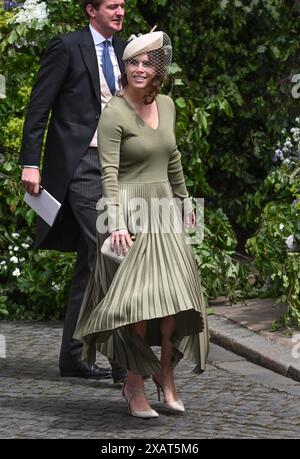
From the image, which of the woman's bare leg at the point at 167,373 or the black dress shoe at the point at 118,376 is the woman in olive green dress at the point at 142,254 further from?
the black dress shoe at the point at 118,376

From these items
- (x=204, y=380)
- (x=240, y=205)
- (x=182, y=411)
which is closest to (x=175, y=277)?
(x=182, y=411)

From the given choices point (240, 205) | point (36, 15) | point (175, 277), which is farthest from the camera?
point (240, 205)

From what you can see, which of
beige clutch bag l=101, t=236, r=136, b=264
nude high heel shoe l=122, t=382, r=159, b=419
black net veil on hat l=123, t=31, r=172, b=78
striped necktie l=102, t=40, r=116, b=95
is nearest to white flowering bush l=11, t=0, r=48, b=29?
striped necktie l=102, t=40, r=116, b=95

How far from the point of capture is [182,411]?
6484 millimetres

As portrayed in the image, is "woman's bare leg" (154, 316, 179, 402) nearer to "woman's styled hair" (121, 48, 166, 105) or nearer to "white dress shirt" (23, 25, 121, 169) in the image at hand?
"woman's styled hair" (121, 48, 166, 105)

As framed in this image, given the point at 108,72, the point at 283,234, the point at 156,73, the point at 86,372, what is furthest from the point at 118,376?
the point at 283,234

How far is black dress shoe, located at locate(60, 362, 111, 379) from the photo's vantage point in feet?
24.1

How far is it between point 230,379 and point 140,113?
1.62 meters

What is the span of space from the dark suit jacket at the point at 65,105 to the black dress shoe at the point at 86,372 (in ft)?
2.70

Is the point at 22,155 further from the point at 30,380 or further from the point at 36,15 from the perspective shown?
the point at 36,15

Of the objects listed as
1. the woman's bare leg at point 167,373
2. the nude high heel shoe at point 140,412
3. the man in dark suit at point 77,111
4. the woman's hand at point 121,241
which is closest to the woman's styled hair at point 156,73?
the woman's hand at point 121,241

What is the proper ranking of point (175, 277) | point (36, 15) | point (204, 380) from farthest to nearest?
point (36, 15) < point (204, 380) < point (175, 277)

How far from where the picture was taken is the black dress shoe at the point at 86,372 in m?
7.34

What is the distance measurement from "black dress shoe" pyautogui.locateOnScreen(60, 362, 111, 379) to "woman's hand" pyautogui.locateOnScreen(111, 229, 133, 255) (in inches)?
49.4
